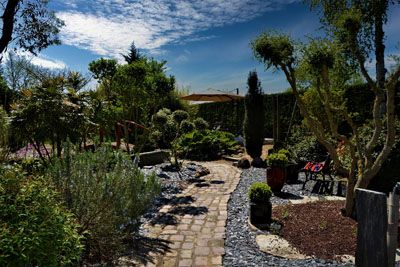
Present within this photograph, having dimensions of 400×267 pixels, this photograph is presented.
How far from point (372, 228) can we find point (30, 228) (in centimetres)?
266

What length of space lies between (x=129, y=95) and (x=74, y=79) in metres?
1.77

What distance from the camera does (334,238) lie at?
3.79 meters

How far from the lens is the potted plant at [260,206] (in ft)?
14.5

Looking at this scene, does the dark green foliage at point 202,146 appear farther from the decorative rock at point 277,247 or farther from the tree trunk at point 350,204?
the decorative rock at point 277,247

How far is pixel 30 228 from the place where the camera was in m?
1.83

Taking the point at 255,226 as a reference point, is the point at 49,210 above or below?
above

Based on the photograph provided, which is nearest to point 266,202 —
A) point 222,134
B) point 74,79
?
point 74,79

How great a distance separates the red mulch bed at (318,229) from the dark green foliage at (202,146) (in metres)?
6.59

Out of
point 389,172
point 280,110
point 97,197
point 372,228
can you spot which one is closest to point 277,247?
point 372,228

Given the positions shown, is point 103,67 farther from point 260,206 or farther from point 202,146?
point 260,206

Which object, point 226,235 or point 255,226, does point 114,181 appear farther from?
point 255,226

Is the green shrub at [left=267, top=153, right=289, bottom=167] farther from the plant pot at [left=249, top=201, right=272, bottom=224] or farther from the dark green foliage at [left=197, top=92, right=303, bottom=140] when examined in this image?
the dark green foliage at [left=197, top=92, right=303, bottom=140]

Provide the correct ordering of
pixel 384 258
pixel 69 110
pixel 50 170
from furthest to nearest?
pixel 69 110 < pixel 50 170 < pixel 384 258

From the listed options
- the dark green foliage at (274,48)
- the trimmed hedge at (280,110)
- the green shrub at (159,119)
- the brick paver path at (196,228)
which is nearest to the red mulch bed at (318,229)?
the brick paver path at (196,228)
